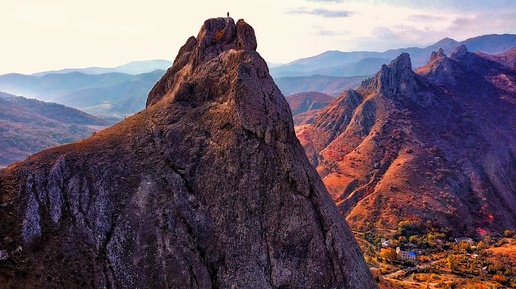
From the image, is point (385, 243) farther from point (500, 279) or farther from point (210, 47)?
point (210, 47)

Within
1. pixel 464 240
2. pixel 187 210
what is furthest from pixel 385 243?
pixel 187 210

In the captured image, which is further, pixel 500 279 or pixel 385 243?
pixel 385 243

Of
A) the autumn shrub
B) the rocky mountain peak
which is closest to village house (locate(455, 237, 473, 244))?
the autumn shrub

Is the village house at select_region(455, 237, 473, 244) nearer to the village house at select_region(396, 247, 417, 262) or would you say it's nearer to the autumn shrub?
the village house at select_region(396, 247, 417, 262)

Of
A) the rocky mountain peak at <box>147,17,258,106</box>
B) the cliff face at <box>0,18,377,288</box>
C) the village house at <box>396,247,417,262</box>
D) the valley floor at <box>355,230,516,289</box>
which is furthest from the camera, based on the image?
the village house at <box>396,247,417,262</box>

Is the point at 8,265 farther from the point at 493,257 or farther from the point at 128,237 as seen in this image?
the point at 493,257

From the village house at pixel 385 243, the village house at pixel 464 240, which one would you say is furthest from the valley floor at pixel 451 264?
the village house at pixel 385 243

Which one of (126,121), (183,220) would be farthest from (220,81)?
(183,220)

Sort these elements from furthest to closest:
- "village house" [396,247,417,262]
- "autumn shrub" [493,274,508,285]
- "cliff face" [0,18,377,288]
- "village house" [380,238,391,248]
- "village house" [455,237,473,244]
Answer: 1. "village house" [455,237,473,244]
2. "village house" [380,238,391,248]
3. "village house" [396,247,417,262]
4. "autumn shrub" [493,274,508,285]
5. "cliff face" [0,18,377,288]
